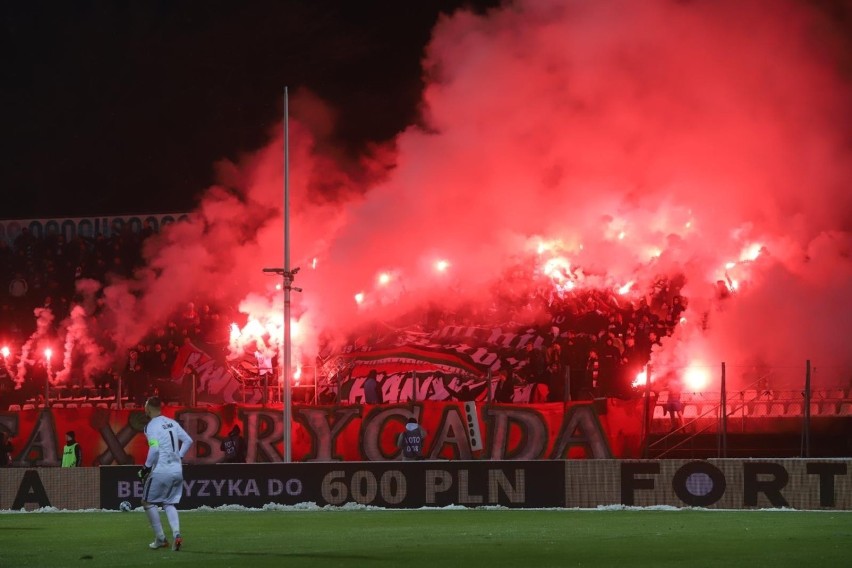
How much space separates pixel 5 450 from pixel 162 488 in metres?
21.1

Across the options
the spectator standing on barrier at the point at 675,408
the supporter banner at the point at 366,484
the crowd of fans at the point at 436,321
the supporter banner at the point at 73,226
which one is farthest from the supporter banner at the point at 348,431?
the supporter banner at the point at 73,226

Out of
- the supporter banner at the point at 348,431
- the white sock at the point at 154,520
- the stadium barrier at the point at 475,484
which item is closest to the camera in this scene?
the white sock at the point at 154,520

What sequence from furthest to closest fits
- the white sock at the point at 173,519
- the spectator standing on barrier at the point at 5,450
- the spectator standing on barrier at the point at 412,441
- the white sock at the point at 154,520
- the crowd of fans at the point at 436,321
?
the crowd of fans at the point at 436,321 → the spectator standing on barrier at the point at 5,450 → the spectator standing on barrier at the point at 412,441 → the white sock at the point at 154,520 → the white sock at the point at 173,519

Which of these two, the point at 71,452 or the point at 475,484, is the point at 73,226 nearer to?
the point at 71,452

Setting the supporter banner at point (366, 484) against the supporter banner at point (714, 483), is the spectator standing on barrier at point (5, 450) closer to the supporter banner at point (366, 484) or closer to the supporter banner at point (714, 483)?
the supporter banner at point (366, 484)

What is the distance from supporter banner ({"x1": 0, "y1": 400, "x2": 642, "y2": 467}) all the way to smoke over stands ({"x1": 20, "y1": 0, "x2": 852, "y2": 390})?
9670 millimetres

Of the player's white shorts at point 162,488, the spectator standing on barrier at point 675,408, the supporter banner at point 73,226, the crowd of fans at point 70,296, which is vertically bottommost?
the player's white shorts at point 162,488

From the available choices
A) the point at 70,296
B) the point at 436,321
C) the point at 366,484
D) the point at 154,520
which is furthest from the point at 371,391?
the point at 154,520

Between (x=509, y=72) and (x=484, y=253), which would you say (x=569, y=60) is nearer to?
(x=509, y=72)

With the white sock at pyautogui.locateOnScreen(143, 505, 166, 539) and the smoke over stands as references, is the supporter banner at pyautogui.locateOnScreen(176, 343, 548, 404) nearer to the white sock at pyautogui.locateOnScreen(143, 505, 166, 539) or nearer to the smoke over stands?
the smoke over stands

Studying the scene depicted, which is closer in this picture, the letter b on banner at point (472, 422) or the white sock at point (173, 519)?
the white sock at point (173, 519)

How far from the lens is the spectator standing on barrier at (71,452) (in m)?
35.0

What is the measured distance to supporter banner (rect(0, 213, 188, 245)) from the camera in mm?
59750

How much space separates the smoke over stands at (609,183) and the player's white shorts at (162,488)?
27.5 m
